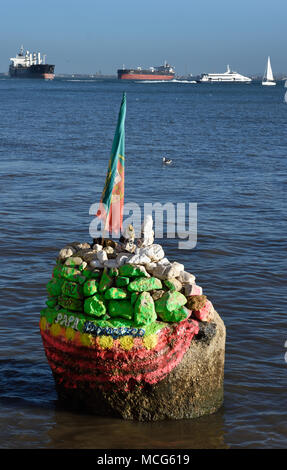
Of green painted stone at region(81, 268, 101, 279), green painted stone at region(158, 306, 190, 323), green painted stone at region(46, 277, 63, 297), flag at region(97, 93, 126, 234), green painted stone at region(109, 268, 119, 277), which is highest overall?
flag at region(97, 93, 126, 234)

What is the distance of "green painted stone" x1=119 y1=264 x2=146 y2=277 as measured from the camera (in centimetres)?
768

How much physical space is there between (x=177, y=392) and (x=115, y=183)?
2.49 metres

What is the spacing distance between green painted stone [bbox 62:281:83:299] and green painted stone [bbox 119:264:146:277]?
54 centimetres

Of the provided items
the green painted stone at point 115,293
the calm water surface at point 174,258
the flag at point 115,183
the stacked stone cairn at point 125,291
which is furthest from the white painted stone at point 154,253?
the calm water surface at point 174,258

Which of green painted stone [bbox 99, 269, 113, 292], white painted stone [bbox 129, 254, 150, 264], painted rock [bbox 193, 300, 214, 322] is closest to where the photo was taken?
green painted stone [bbox 99, 269, 113, 292]

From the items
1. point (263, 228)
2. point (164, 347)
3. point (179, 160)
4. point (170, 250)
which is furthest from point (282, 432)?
point (179, 160)

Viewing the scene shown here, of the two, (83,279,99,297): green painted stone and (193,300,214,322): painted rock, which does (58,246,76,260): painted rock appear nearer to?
(83,279,99,297): green painted stone

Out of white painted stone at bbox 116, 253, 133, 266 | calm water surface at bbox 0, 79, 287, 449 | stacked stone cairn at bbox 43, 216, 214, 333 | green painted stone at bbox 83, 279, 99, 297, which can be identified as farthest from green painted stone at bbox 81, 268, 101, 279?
calm water surface at bbox 0, 79, 287, 449

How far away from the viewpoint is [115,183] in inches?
334

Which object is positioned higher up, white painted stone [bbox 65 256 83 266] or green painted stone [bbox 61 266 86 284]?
white painted stone [bbox 65 256 83 266]

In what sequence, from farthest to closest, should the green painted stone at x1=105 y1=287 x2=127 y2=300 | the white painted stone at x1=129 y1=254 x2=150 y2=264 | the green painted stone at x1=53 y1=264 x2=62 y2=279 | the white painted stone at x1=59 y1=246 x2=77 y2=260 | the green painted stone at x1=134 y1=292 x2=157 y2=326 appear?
1. the white painted stone at x1=59 y1=246 x2=77 y2=260
2. the green painted stone at x1=53 y1=264 x2=62 y2=279
3. the white painted stone at x1=129 y1=254 x2=150 y2=264
4. the green painted stone at x1=105 y1=287 x2=127 y2=300
5. the green painted stone at x1=134 y1=292 x2=157 y2=326

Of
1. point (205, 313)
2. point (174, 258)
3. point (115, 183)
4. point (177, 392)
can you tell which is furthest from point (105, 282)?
point (174, 258)

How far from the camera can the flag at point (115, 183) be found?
27.6ft

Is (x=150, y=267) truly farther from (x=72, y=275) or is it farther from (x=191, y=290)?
(x=72, y=275)
